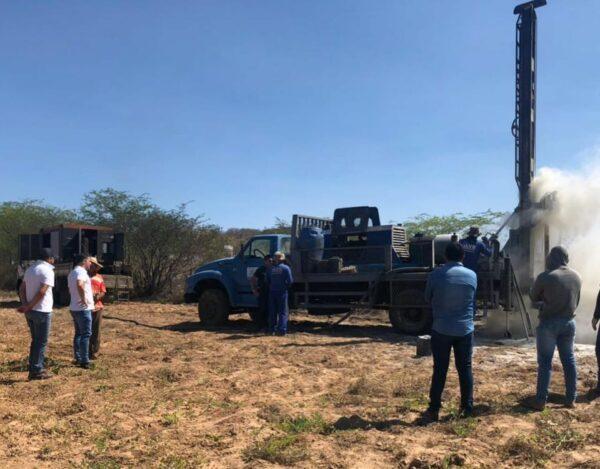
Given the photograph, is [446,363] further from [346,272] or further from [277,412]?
[346,272]

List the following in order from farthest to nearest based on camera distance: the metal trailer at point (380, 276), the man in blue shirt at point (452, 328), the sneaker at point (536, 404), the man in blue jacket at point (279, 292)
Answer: the man in blue jacket at point (279, 292) → the metal trailer at point (380, 276) → the sneaker at point (536, 404) → the man in blue shirt at point (452, 328)

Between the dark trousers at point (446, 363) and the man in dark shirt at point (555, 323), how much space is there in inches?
33.0

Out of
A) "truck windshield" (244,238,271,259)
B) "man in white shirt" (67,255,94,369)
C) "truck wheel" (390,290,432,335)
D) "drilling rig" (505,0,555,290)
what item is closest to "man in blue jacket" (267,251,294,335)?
"truck windshield" (244,238,271,259)

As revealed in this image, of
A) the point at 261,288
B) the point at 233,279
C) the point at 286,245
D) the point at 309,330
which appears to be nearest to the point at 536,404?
the point at 261,288

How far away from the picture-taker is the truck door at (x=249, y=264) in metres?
13.1

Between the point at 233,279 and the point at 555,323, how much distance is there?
8.50m

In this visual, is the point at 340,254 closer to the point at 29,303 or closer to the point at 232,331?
the point at 232,331

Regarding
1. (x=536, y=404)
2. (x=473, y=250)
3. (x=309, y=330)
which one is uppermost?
(x=473, y=250)

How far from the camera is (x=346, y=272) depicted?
40.8ft

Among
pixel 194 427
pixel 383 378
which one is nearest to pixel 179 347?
pixel 383 378

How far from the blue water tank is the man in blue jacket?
3.11 ft

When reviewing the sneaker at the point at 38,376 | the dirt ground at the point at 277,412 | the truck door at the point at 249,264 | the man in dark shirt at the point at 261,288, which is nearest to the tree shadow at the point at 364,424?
the dirt ground at the point at 277,412

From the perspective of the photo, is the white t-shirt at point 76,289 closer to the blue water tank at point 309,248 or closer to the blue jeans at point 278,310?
the blue jeans at point 278,310

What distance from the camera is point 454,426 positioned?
17.1 feet
